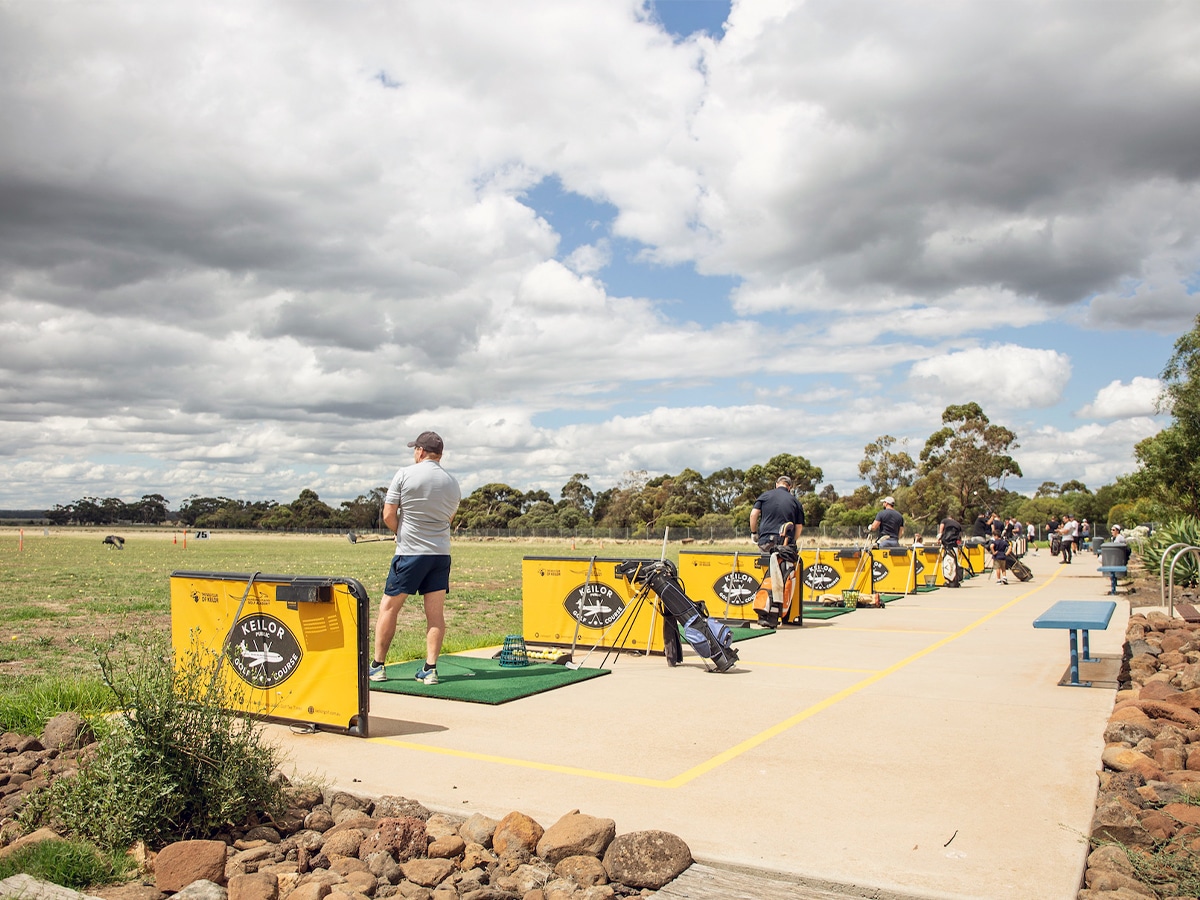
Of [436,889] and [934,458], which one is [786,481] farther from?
[934,458]

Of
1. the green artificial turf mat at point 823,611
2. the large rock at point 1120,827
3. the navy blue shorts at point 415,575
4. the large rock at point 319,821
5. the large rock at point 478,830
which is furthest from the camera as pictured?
the green artificial turf mat at point 823,611

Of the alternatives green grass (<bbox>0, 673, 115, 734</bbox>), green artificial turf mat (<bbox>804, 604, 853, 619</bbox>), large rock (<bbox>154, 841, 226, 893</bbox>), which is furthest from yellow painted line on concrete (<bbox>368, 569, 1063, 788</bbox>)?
green artificial turf mat (<bbox>804, 604, 853, 619</bbox>)

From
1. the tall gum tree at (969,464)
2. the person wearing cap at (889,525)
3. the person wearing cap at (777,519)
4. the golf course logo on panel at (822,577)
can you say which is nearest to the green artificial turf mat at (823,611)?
the golf course logo on panel at (822,577)

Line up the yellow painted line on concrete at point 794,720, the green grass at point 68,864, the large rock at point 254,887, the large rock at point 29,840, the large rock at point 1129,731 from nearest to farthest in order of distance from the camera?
the large rock at point 254,887 < the green grass at point 68,864 < the large rock at point 29,840 < the yellow painted line on concrete at point 794,720 < the large rock at point 1129,731

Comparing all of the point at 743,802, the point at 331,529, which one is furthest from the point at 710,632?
the point at 331,529

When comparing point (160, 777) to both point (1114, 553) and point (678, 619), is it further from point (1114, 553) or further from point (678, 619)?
point (1114, 553)

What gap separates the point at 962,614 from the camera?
50.5 ft

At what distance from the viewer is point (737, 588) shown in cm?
1388

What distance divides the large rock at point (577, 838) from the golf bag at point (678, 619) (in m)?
4.78

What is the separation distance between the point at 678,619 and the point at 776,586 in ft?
13.3

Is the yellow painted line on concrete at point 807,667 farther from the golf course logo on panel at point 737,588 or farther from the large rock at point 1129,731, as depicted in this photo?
the golf course logo on panel at point 737,588

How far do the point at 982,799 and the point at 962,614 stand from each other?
11.0 metres

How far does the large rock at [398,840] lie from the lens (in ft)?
14.2

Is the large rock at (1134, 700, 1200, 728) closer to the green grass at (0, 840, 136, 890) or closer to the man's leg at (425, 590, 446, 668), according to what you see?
the man's leg at (425, 590, 446, 668)
